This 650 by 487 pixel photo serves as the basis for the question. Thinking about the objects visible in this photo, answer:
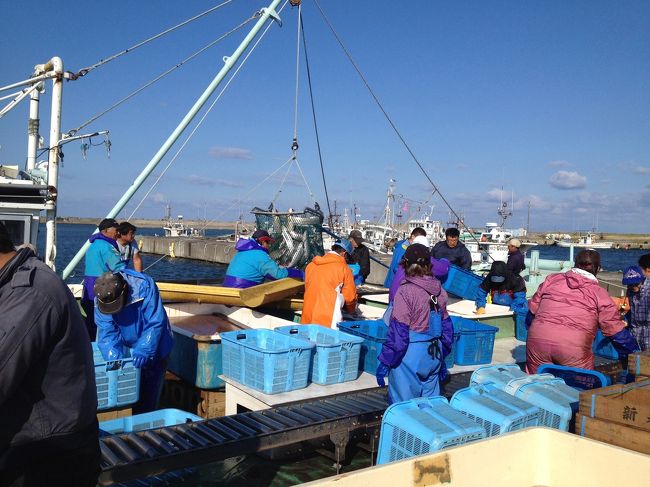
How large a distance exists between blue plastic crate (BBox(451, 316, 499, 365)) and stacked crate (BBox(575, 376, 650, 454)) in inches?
125

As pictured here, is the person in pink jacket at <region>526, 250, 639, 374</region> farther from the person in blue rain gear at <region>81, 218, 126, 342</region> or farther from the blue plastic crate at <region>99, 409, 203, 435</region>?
the person in blue rain gear at <region>81, 218, 126, 342</region>

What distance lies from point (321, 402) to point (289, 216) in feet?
22.3

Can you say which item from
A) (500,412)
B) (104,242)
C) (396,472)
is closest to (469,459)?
(396,472)

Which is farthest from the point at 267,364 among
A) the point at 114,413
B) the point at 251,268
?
the point at 251,268

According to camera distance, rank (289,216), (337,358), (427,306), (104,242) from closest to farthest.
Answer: (427,306)
(337,358)
(104,242)
(289,216)

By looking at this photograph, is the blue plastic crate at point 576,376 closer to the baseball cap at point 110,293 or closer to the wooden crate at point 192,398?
the wooden crate at point 192,398

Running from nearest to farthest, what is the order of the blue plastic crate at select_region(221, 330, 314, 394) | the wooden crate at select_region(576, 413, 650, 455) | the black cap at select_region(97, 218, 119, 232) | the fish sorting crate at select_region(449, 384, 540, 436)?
the wooden crate at select_region(576, 413, 650, 455) → the fish sorting crate at select_region(449, 384, 540, 436) → the blue plastic crate at select_region(221, 330, 314, 394) → the black cap at select_region(97, 218, 119, 232)

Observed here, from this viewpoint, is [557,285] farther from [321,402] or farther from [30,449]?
[30,449]

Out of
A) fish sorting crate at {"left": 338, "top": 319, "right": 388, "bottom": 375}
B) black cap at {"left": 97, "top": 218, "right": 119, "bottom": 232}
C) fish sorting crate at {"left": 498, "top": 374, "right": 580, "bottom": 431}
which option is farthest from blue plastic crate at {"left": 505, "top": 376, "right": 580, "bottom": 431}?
black cap at {"left": 97, "top": 218, "right": 119, "bottom": 232}

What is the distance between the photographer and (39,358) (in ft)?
7.15

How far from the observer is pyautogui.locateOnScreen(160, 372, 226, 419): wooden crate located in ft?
20.4

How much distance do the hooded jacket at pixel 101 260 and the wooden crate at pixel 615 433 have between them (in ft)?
17.5

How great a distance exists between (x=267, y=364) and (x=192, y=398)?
5.47 feet

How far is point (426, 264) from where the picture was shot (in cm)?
483
